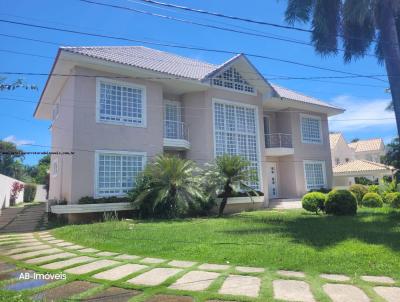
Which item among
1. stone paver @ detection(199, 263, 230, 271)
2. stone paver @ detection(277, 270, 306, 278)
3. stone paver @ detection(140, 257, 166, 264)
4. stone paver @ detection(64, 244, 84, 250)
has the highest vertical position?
stone paver @ detection(64, 244, 84, 250)

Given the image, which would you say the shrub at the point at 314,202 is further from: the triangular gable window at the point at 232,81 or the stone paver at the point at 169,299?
the stone paver at the point at 169,299

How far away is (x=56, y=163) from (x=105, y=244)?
38.5 ft

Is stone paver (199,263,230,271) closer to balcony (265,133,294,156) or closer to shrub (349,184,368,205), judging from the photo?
shrub (349,184,368,205)

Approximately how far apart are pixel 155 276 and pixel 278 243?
354cm

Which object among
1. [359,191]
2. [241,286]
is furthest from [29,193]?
[241,286]

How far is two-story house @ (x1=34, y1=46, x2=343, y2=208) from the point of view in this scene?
15.0m

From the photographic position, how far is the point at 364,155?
52438 millimetres

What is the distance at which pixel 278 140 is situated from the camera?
2391 cm

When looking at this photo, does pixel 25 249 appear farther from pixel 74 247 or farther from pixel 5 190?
pixel 5 190

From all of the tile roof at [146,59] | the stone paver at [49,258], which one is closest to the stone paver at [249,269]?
the stone paver at [49,258]

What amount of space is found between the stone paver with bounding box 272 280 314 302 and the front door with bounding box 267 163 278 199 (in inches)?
725

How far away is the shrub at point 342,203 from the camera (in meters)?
13.5

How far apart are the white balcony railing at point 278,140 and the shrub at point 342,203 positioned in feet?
31.7

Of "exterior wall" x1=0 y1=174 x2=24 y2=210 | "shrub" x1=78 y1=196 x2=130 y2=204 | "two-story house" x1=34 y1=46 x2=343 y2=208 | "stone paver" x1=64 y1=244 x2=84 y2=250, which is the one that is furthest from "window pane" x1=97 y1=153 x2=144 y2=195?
"exterior wall" x1=0 y1=174 x2=24 y2=210
